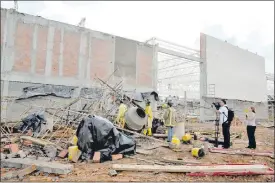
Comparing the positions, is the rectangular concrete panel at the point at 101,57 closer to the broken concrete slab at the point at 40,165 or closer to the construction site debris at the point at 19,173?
the broken concrete slab at the point at 40,165

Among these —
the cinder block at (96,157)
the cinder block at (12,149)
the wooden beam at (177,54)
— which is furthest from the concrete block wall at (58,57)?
the cinder block at (96,157)

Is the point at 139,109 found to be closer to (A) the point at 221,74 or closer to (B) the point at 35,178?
(B) the point at 35,178

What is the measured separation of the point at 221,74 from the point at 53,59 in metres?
18.6

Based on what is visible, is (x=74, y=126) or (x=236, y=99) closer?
(x=74, y=126)

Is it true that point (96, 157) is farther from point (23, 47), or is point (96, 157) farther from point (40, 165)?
point (23, 47)

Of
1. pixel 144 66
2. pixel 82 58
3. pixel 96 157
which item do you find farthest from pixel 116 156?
pixel 144 66

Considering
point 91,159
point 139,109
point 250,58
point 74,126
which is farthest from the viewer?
point 250,58

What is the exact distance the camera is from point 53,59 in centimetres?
1549

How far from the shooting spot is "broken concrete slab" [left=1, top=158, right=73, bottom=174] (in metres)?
4.88

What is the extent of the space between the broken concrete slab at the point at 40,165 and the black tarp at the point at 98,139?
2.86ft

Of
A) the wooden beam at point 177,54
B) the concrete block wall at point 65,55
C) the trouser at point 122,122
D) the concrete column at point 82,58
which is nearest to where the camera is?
the trouser at point 122,122

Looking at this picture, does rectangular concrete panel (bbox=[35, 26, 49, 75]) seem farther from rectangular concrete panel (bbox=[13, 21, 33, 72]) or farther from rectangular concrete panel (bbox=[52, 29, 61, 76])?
rectangular concrete panel (bbox=[52, 29, 61, 76])

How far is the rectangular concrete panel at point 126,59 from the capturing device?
18.5 metres

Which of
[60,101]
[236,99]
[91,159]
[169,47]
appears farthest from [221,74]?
[91,159]
